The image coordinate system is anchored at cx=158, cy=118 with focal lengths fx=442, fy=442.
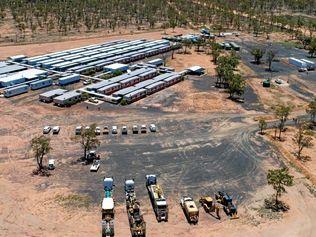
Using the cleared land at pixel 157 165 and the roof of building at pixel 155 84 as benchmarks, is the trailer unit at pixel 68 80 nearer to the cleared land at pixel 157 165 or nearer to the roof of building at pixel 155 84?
the cleared land at pixel 157 165

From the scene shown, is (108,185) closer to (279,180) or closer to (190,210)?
(190,210)

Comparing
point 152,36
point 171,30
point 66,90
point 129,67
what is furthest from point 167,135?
point 171,30

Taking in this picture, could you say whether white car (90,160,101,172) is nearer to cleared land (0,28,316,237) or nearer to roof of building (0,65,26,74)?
cleared land (0,28,316,237)

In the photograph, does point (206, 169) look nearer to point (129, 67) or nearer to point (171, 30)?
point (129, 67)

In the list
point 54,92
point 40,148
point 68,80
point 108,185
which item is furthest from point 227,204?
point 68,80

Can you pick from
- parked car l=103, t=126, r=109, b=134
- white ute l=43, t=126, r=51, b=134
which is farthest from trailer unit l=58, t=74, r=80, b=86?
parked car l=103, t=126, r=109, b=134
